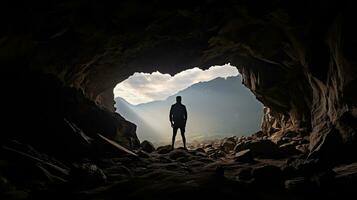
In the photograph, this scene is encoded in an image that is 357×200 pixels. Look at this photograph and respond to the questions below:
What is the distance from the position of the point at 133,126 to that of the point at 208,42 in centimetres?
709

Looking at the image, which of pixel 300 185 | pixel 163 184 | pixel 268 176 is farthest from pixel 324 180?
pixel 163 184

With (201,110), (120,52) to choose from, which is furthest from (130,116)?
(120,52)

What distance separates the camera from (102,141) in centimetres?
1263

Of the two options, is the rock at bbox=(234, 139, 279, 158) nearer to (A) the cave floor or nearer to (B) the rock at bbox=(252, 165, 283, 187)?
(A) the cave floor

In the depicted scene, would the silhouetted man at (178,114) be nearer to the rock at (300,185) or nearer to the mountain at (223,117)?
the rock at (300,185)

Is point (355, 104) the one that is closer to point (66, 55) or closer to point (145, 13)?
point (145, 13)

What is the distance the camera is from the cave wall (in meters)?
9.70

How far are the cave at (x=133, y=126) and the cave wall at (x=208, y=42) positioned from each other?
56mm

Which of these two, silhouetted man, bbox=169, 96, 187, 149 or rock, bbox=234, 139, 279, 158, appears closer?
rock, bbox=234, 139, 279, 158

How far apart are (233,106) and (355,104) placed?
585 feet

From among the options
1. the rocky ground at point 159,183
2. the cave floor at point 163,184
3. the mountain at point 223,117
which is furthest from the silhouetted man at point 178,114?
the mountain at point 223,117

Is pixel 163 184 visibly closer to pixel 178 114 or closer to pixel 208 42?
pixel 178 114

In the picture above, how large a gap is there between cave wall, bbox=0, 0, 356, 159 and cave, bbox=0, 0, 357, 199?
6cm

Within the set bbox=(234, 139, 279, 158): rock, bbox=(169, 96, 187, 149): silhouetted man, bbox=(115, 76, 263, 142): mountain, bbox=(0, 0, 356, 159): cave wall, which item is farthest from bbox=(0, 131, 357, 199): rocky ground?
bbox=(115, 76, 263, 142): mountain
